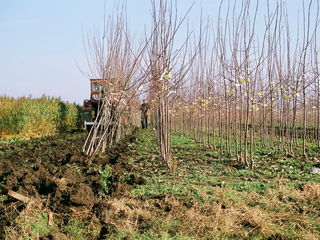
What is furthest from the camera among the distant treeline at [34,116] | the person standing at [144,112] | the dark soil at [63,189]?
the person standing at [144,112]

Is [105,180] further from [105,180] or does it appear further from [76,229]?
[76,229]

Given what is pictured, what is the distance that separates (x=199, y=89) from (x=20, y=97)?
1362 centimetres

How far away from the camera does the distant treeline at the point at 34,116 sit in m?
20.7

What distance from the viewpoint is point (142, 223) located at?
436 centimetres

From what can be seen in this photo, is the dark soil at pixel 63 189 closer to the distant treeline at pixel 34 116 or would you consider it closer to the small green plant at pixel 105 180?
the small green plant at pixel 105 180

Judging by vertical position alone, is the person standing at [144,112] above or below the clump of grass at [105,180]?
above

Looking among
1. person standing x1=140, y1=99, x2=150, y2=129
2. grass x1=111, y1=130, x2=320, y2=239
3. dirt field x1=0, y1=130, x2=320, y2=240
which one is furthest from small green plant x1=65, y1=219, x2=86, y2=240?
person standing x1=140, y1=99, x2=150, y2=129

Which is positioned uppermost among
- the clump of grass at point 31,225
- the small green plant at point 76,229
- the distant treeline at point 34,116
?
the distant treeline at point 34,116

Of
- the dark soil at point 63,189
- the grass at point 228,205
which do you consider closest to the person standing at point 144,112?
the grass at point 228,205

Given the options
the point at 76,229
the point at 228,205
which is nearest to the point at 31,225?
the point at 76,229

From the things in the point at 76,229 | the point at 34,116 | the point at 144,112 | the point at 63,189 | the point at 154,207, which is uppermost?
the point at 144,112

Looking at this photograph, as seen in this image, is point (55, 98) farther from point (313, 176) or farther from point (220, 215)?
point (220, 215)

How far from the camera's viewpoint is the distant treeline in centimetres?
2070

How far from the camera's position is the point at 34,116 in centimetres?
2212
